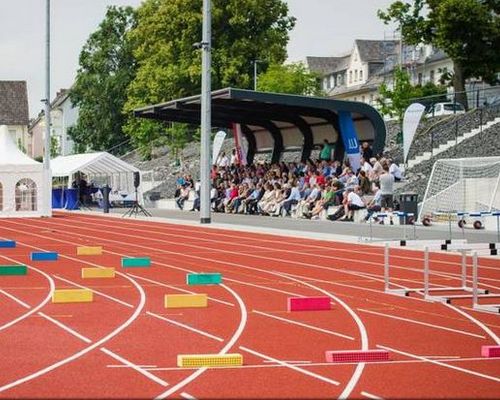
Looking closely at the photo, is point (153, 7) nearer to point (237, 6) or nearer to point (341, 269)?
point (237, 6)

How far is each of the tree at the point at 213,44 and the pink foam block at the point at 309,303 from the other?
56.9 metres

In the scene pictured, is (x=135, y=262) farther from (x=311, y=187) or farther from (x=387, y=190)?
(x=311, y=187)

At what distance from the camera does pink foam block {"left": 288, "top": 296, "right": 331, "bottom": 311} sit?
43.6 ft

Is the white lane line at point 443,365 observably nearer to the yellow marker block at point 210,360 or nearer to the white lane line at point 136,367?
the yellow marker block at point 210,360

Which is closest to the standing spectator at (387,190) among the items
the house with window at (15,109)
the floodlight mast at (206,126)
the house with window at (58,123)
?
the floodlight mast at (206,126)

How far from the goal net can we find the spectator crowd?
1.22 m

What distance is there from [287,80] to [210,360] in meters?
66.5

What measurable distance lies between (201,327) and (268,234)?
679 inches

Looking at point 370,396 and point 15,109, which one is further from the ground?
point 15,109

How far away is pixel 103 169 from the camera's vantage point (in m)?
54.6

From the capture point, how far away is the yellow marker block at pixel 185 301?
13.5 metres

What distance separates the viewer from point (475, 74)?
5084 cm

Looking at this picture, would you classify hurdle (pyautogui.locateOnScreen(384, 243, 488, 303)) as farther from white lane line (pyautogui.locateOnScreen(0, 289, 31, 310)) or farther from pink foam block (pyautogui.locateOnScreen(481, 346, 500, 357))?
white lane line (pyautogui.locateOnScreen(0, 289, 31, 310))

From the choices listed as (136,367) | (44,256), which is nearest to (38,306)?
(136,367)
